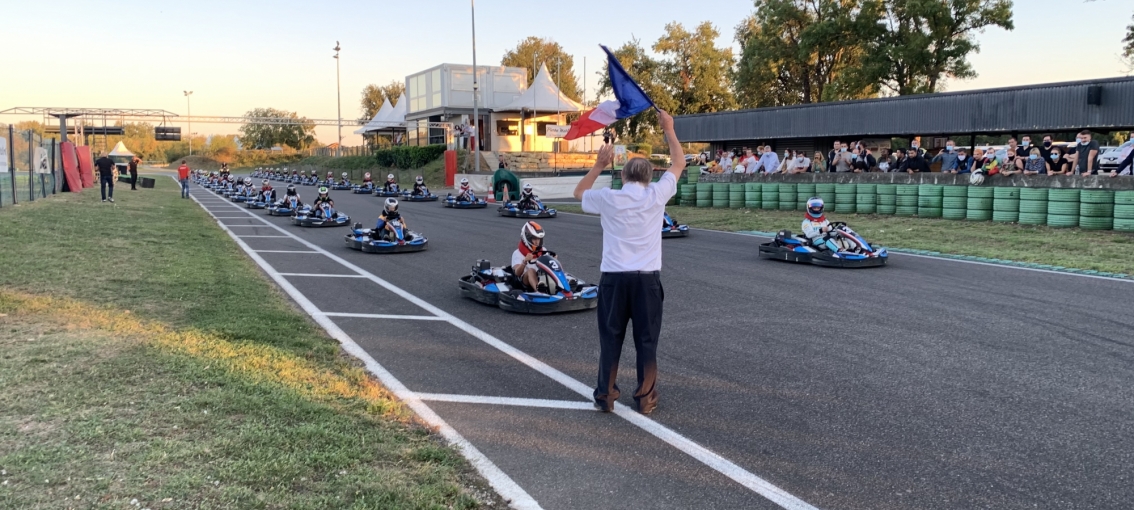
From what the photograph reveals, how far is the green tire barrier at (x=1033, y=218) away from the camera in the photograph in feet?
49.9

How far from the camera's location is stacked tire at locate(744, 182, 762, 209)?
864 inches

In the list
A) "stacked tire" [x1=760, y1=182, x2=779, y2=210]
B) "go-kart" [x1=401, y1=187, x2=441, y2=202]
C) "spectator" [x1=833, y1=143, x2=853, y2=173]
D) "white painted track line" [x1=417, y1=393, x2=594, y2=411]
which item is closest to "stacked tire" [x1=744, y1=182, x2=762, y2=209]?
"stacked tire" [x1=760, y1=182, x2=779, y2=210]

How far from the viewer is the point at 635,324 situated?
4.86 meters

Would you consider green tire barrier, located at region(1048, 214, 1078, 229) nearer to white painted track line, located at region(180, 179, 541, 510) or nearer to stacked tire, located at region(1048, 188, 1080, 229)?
stacked tire, located at region(1048, 188, 1080, 229)

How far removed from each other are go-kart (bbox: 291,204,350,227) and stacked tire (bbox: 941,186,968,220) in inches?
554

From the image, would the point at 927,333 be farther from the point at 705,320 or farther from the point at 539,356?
the point at 539,356

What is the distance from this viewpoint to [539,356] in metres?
6.33

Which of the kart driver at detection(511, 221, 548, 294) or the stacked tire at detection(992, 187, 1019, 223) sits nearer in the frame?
the kart driver at detection(511, 221, 548, 294)

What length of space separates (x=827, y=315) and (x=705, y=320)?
1264 millimetres

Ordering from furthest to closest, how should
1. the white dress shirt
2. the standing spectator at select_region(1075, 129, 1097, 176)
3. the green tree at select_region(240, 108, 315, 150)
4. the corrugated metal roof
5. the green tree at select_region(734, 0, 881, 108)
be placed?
the green tree at select_region(240, 108, 315, 150) < the green tree at select_region(734, 0, 881, 108) < the corrugated metal roof < the standing spectator at select_region(1075, 129, 1097, 176) < the white dress shirt

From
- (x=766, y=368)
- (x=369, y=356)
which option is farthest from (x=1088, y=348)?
(x=369, y=356)

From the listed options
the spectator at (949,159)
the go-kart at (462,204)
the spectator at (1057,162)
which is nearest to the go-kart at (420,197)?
the go-kart at (462,204)

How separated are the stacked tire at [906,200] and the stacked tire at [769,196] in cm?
362

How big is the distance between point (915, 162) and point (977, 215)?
2.72 metres
